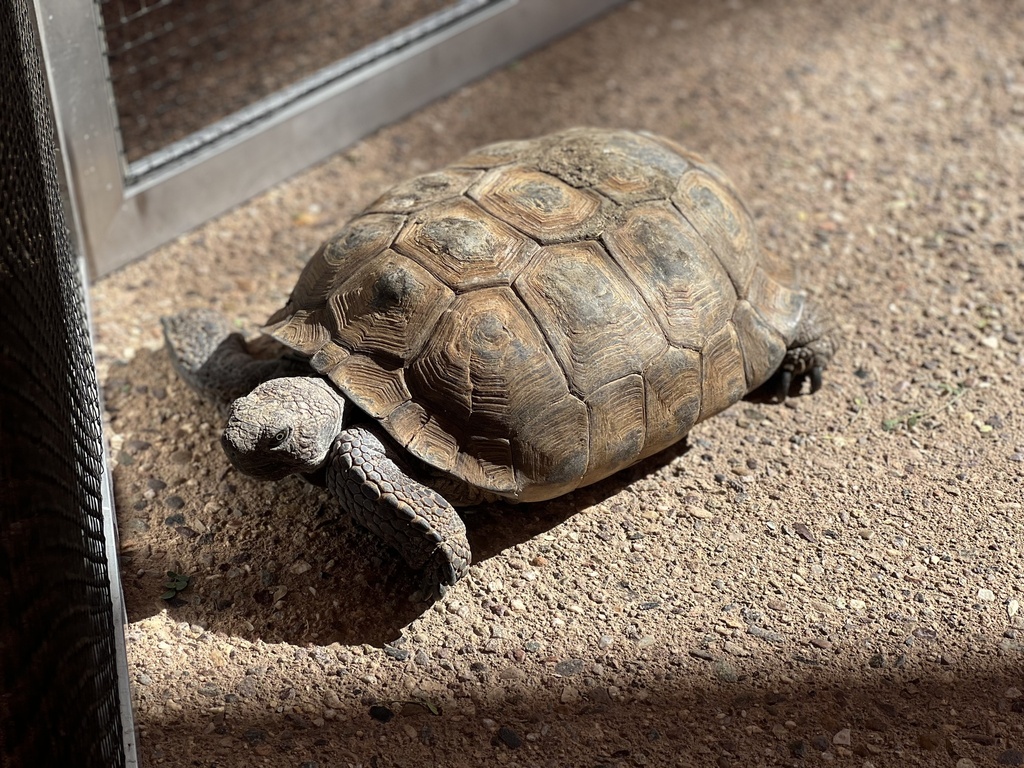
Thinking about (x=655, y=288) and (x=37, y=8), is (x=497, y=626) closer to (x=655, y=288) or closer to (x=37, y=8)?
(x=655, y=288)

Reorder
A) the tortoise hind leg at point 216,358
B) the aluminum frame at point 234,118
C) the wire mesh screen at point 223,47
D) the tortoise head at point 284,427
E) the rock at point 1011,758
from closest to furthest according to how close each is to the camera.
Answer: the rock at point 1011,758, the tortoise head at point 284,427, the tortoise hind leg at point 216,358, the aluminum frame at point 234,118, the wire mesh screen at point 223,47

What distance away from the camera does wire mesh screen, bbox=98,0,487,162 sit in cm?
488

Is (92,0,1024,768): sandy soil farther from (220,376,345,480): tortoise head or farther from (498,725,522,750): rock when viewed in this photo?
Result: (220,376,345,480): tortoise head

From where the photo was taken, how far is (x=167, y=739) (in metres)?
2.59

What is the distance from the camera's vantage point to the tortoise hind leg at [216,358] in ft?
11.0

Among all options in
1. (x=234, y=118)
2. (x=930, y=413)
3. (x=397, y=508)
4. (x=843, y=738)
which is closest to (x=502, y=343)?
(x=397, y=508)

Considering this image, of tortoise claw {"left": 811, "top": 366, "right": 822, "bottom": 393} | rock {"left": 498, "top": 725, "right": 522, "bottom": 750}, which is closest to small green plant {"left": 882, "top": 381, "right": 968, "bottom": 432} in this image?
tortoise claw {"left": 811, "top": 366, "right": 822, "bottom": 393}

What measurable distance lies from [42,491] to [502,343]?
1.28 meters

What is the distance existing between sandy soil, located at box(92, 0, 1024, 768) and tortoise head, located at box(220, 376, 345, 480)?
1.21 ft

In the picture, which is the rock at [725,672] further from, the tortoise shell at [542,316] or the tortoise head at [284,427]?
the tortoise head at [284,427]

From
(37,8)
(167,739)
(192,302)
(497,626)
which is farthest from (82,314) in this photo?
(497,626)

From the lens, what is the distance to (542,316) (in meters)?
2.90

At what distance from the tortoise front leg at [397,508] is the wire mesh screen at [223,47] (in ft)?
8.17

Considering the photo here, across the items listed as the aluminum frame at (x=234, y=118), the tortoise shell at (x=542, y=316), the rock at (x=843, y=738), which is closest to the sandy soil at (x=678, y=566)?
the rock at (x=843, y=738)
